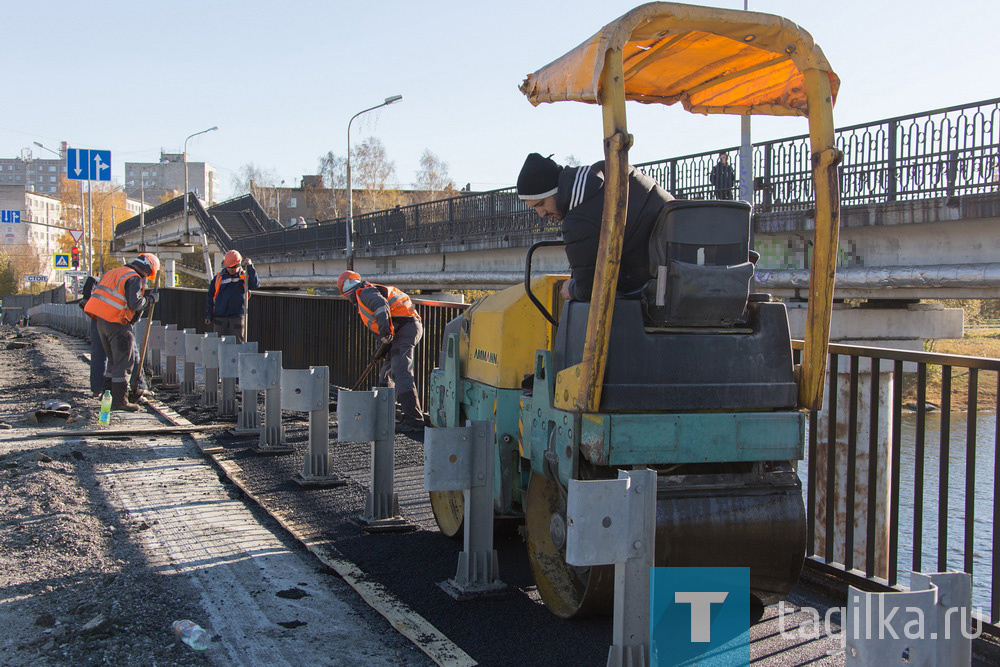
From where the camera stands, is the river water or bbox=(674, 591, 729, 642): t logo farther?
the river water

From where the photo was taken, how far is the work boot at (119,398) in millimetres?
10844

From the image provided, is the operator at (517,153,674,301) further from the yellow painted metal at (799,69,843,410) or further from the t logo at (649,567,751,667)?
the t logo at (649,567,751,667)

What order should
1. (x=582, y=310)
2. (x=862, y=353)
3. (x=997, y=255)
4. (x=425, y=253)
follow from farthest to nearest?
(x=425, y=253) → (x=997, y=255) → (x=862, y=353) → (x=582, y=310)

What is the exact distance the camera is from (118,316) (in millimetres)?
10867

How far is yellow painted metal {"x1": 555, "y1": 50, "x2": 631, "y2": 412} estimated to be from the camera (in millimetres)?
3590

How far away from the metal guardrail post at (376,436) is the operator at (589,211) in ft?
7.64

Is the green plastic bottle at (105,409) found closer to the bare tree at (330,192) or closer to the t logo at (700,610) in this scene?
the t logo at (700,610)

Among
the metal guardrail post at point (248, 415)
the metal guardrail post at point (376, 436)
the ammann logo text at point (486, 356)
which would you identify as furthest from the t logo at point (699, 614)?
the metal guardrail post at point (248, 415)

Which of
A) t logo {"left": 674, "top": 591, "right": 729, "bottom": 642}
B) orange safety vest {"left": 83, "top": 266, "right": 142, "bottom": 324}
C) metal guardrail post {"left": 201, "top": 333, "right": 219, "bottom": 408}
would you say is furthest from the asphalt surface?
orange safety vest {"left": 83, "top": 266, "right": 142, "bottom": 324}

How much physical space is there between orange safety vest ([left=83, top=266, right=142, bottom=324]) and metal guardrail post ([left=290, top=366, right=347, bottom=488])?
452cm

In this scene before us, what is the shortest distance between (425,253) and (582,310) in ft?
88.1

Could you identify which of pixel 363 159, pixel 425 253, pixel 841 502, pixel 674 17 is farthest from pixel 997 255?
pixel 363 159

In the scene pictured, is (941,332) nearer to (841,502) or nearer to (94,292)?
(841,502)

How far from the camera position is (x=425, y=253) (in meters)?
30.5
